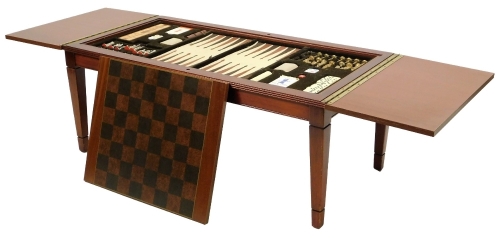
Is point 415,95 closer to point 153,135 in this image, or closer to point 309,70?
point 309,70

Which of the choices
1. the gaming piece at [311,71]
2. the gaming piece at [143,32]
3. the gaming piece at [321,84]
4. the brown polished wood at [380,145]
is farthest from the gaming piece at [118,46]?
the brown polished wood at [380,145]

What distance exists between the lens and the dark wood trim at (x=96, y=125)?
4.31m

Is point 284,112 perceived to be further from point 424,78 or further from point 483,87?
point 483,87

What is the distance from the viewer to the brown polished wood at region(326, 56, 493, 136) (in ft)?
11.0

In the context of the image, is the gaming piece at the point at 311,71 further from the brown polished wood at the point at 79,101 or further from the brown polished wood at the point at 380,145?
the brown polished wood at the point at 79,101

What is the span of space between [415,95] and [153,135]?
1.56 m

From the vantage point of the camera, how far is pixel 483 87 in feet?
12.6

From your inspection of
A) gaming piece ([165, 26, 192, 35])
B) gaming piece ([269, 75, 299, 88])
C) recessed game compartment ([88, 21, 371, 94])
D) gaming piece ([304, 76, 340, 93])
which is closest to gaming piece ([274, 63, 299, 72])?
recessed game compartment ([88, 21, 371, 94])

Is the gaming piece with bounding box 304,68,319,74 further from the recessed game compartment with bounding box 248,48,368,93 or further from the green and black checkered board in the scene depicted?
the green and black checkered board

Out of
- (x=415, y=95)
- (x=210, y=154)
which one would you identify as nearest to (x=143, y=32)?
(x=210, y=154)

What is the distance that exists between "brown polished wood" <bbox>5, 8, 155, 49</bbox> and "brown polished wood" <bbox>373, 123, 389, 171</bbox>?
1.93 m

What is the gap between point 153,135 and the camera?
13.6 feet

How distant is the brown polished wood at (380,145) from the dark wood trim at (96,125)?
5.92 feet

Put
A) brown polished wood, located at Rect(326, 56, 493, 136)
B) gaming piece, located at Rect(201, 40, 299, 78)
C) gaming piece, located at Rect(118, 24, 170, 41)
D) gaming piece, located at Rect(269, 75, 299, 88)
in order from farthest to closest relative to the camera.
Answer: gaming piece, located at Rect(118, 24, 170, 41) < gaming piece, located at Rect(201, 40, 299, 78) < gaming piece, located at Rect(269, 75, 299, 88) < brown polished wood, located at Rect(326, 56, 493, 136)
